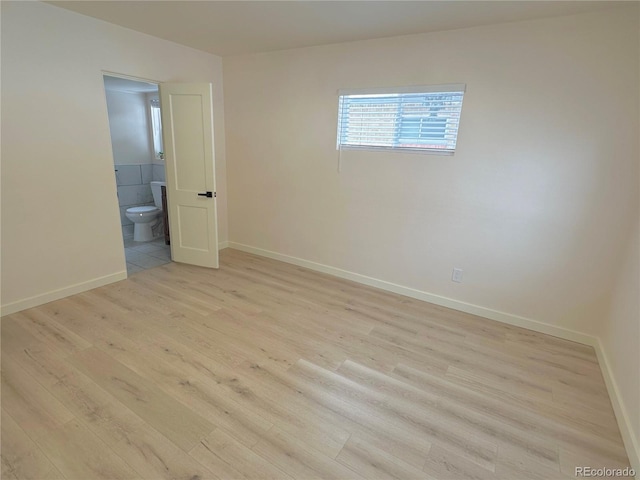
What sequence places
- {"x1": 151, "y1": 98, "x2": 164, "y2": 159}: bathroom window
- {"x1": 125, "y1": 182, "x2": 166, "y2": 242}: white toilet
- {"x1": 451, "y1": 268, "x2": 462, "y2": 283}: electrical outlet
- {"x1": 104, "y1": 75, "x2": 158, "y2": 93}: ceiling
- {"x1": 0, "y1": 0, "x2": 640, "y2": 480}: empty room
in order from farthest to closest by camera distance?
1. {"x1": 151, "y1": 98, "x2": 164, "y2": 159}: bathroom window
2. {"x1": 125, "y1": 182, "x2": 166, "y2": 242}: white toilet
3. {"x1": 104, "y1": 75, "x2": 158, "y2": 93}: ceiling
4. {"x1": 451, "y1": 268, "x2": 462, "y2": 283}: electrical outlet
5. {"x1": 0, "y1": 0, "x2": 640, "y2": 480}: empty room

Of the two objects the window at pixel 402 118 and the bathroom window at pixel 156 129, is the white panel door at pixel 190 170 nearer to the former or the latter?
the window at pixel 402 118

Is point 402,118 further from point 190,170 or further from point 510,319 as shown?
point 190,170

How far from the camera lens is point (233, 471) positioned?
148 centimetres

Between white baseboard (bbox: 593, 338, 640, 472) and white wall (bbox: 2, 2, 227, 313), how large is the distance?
4.16m

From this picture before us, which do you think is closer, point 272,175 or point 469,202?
point 469,202

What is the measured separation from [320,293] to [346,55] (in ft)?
7.85

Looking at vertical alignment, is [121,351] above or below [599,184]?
below

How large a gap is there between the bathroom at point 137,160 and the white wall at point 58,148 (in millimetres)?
1312

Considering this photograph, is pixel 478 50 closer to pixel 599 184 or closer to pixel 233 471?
pixel 599 184

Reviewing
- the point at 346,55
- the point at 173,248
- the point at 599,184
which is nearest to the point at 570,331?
the point at 599,184

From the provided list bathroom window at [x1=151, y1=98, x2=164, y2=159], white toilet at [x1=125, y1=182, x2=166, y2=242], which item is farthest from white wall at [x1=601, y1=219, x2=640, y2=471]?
bathroom window at [x1=151, y1=98, x2=164, y2=159]

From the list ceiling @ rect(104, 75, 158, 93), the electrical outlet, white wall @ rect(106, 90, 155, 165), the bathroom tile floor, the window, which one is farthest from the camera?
white wall @ rect(106, 90, 155, 165)

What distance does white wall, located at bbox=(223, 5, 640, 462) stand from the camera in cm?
228

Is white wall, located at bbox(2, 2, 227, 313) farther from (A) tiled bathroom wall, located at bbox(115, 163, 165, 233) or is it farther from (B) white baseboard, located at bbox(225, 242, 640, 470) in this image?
(A) tiled bathroom wall, located at bbox(115, 163, 165, 233)
